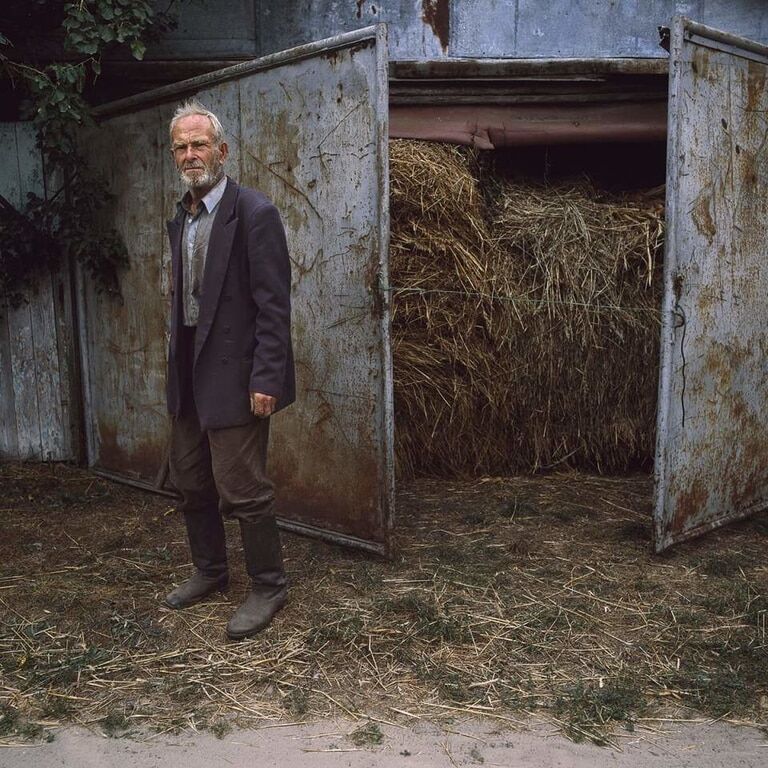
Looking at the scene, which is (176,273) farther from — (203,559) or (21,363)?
(21,363)

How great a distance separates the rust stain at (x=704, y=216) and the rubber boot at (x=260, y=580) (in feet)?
7.75

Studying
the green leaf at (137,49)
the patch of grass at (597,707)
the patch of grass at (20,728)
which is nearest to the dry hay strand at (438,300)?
the green leaf at (137,49)

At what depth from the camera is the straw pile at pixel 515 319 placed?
190 inches

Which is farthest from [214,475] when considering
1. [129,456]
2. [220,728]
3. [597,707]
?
[129,456]

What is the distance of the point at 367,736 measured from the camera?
2498mm

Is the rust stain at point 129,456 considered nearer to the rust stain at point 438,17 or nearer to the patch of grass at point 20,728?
the patch of grass at point 20,728

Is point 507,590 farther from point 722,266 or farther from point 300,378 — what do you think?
point 722,266

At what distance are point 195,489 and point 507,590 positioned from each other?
1408 mm

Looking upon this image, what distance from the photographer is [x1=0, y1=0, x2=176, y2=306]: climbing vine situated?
4.37 m

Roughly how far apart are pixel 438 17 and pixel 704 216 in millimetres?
2747

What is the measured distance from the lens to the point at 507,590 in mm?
3561

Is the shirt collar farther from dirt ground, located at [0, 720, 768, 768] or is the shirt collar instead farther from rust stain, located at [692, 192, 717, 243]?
rust stain, located at [692, 192, 717, 243]

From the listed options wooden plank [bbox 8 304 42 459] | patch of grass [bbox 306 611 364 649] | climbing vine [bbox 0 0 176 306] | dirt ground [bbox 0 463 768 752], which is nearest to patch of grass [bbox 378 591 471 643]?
dirt ground [bbox 0 463 768 752]

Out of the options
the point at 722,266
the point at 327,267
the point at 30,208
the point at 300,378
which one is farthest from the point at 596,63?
the point at 30,208
